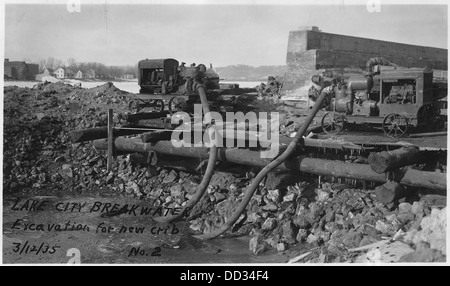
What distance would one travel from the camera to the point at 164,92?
12680mm

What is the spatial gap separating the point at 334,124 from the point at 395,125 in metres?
1.27

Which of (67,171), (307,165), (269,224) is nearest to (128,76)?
(67,171)

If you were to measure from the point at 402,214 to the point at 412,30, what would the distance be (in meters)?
5.71

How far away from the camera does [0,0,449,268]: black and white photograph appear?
22.9 ft

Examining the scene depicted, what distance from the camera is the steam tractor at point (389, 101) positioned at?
940cm

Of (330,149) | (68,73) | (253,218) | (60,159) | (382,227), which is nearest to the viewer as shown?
(382,227)

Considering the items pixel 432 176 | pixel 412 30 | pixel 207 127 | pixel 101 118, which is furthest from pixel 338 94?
pixel 101 118

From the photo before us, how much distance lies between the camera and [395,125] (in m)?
9.30

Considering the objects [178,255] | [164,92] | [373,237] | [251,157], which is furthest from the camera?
[164,92]

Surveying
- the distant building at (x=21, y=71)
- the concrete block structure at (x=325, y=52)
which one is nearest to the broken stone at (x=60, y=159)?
the distant building at (x=21, y=71)

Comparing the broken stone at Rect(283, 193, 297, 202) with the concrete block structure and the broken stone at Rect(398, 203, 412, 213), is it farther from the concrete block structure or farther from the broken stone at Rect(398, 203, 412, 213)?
the concrete block structure

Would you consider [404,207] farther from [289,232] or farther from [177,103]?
[177,103]

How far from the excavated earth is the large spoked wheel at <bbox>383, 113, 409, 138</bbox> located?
6.49 ft
